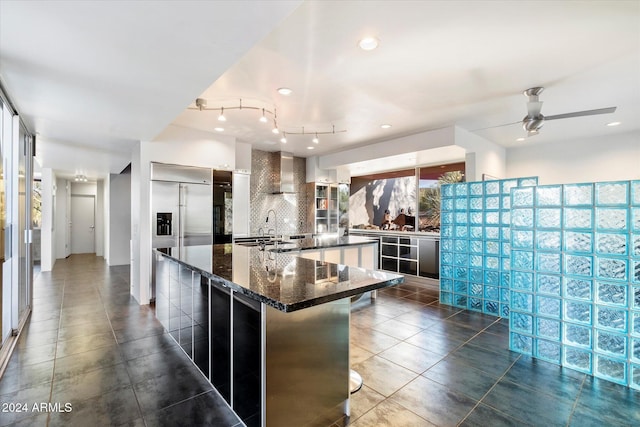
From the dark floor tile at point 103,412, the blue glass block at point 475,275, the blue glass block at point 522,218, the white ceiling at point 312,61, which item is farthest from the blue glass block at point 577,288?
the dark floor tile at point 103,412

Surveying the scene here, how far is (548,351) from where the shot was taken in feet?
9.25

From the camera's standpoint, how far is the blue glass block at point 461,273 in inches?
172

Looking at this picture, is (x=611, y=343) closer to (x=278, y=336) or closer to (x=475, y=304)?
(x=475, y=304)

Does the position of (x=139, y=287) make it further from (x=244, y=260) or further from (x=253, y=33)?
(x=253, y=33)

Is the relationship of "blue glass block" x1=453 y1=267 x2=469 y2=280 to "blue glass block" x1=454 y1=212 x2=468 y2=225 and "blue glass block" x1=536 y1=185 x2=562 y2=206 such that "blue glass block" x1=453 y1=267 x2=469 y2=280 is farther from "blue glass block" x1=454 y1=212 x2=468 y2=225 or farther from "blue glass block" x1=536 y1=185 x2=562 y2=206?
"blue glass block" x1=536 y1=185 x2=562 y2=206

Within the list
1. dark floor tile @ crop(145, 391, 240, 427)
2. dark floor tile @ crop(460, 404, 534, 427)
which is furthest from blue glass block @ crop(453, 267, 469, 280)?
dark floor tile @ crop(145, 391, 240, 427)

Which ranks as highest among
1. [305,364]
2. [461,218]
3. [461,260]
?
[461,218]

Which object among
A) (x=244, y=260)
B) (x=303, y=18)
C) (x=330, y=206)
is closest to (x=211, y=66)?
(x=303, y=18)

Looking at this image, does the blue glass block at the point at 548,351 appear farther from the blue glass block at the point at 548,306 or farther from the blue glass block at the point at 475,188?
Result: the blue glass block at the point at 475,188

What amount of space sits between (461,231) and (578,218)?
1.80 m

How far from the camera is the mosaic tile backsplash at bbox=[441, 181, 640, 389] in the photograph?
2410mm

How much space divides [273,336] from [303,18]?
7.00ft

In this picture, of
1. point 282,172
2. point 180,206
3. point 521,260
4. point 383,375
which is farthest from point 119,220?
point 521,260

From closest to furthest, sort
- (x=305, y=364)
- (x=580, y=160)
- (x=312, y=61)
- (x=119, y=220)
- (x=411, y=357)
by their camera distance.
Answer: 1. (x=305, y=364)
2. (x=312, y=61)
3. (x=411, y=357)
4. (x=580, y=160)
5. (x=119, y=220)
